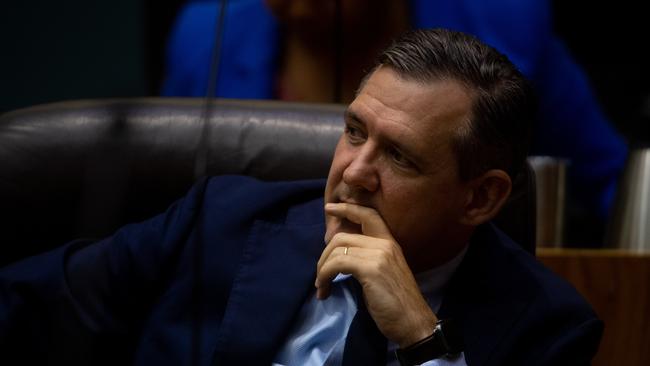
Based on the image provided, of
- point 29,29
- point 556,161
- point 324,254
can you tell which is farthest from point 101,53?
point 556,161

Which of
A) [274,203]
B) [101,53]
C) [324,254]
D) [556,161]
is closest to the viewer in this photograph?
[101,53]

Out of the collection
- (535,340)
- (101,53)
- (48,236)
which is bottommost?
(535,340)

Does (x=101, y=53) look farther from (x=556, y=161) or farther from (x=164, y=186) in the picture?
(x=556, y=161)

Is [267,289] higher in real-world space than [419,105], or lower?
lower

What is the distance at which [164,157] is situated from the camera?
1181mm

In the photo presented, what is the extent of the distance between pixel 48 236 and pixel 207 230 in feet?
0.61

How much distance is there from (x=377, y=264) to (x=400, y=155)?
129mm

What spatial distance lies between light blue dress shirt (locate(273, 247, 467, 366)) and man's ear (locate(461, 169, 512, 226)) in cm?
7

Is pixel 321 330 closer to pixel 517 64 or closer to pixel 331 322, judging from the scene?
pixel 331 322

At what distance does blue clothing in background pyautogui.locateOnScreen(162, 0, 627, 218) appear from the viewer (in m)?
1.78

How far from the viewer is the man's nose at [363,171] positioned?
106 centimetres

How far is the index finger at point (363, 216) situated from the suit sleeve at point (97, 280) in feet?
0.51

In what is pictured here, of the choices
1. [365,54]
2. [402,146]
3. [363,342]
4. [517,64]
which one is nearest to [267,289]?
[363,342]

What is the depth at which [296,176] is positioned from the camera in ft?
4.04
